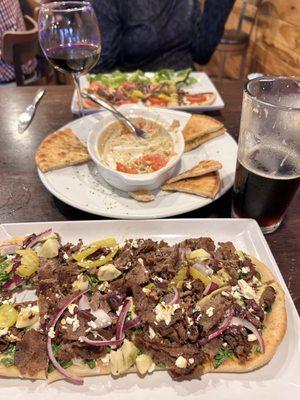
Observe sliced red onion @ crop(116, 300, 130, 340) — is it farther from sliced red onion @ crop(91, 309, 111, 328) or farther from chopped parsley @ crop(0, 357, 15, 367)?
chopped parsley @ crop(0, 357, 15, 367)

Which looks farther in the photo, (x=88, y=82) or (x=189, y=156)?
(x=88, y=82)

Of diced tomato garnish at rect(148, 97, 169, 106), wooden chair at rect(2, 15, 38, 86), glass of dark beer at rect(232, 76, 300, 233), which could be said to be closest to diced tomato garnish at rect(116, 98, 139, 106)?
diced tomato garnish at rect(148, 97, 169, 106)

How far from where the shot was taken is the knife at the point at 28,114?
273 cm

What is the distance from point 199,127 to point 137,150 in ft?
1.58

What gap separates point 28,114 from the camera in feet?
9.31

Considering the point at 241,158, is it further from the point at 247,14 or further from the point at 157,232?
the point at 247,14

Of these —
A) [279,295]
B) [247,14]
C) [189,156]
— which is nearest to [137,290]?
[279,295]

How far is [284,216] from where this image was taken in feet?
6.27

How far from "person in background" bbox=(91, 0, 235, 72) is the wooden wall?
1789 mm

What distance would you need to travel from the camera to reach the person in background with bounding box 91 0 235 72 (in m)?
4.02

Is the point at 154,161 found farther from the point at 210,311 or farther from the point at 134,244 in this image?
the point at 210,311

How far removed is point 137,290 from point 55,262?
41 centimetres

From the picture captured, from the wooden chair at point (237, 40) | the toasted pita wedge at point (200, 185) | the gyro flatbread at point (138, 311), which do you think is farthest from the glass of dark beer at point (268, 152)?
the wooden chair at point (237, 40)

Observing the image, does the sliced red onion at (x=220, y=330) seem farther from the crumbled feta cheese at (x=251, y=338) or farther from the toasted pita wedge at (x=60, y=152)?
the toasted pita wedge at (x=60, y=152)
